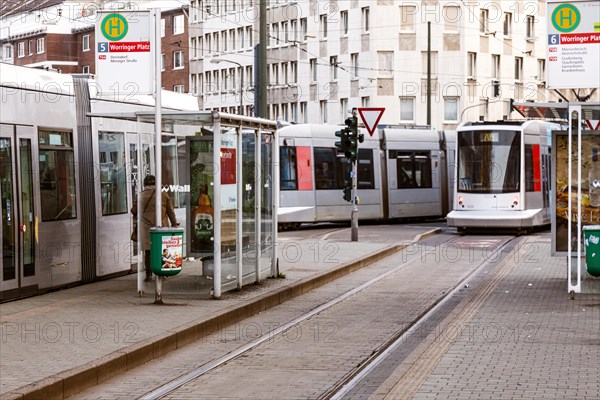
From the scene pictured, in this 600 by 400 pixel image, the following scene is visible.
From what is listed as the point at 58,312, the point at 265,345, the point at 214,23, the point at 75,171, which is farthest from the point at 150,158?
the point at 214,23

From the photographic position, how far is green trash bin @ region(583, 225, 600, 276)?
17.3 m

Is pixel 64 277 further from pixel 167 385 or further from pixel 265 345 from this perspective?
pixel 167 385

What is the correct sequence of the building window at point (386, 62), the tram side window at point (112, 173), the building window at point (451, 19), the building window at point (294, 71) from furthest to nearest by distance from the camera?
the building window at point (294, 71) < the building window at point (386, 62) < the building window at point (451, 19) < the tram side window at point (112, 173)

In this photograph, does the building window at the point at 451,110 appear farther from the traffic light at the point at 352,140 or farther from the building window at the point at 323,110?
the traffic light at the point at 352,140

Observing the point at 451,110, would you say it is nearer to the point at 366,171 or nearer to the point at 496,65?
the point at 496,65

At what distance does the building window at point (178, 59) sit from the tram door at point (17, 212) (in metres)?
81.3

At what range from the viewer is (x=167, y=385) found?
10680mm

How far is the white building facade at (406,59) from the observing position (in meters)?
73.8

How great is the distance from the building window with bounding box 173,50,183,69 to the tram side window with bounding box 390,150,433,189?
190 ft

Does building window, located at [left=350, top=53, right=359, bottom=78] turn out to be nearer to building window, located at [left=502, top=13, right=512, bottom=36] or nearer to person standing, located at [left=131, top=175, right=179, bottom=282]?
building window, located at [left=502, top=13, right=512, bottom=36]

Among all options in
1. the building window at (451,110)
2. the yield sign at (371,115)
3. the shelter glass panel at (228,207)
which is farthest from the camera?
the building window at (451,110)

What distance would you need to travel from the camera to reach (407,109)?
75.2 metres

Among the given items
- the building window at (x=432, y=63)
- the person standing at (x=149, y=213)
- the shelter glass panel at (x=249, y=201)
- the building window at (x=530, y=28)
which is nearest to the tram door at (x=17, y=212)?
the person standing at (x=149, y=213)

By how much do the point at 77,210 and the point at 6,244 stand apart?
8.35 feet
